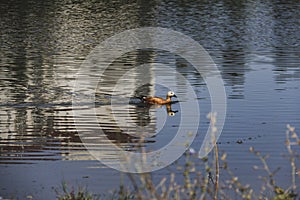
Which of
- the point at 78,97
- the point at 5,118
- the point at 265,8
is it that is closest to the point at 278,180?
the point at 5,118

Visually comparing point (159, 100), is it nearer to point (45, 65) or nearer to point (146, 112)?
point (146, 112)

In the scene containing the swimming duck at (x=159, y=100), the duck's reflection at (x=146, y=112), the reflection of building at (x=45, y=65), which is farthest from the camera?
the swimming duck at (x=159, y=100)

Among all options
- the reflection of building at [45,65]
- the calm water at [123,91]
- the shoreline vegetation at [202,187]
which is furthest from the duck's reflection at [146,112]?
the shoreline vegetation at [202,187]

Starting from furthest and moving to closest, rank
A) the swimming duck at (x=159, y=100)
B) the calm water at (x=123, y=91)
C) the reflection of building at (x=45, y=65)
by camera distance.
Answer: the swimming duck at (x=159, y=100) → the reflection of building at (x=45, y=65) → the calm water at (x=123, y=91)

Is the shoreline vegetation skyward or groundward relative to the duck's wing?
groundward

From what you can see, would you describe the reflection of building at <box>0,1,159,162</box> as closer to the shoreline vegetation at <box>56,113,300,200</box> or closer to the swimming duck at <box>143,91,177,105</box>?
the swimming duck at <box>143,91,177,105</box>

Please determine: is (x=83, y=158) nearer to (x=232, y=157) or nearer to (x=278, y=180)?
(x=232, y=157)

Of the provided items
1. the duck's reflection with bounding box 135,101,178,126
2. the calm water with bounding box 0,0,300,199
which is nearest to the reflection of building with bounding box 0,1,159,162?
the calm water with bounding box 0,0,300,199

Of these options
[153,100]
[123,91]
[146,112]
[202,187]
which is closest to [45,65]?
[123,91]

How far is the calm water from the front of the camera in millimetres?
11258

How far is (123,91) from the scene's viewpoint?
18.1 m

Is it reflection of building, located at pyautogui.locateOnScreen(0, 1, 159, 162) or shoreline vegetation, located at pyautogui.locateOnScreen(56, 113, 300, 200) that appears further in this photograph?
reflection of building, located at pyautogui.locateOnScreen(0, 1, 159, 162)

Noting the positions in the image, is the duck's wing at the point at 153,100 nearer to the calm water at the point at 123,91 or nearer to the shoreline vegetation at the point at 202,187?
the calm water at the point at 123,91

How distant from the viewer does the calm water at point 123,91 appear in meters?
11.3
